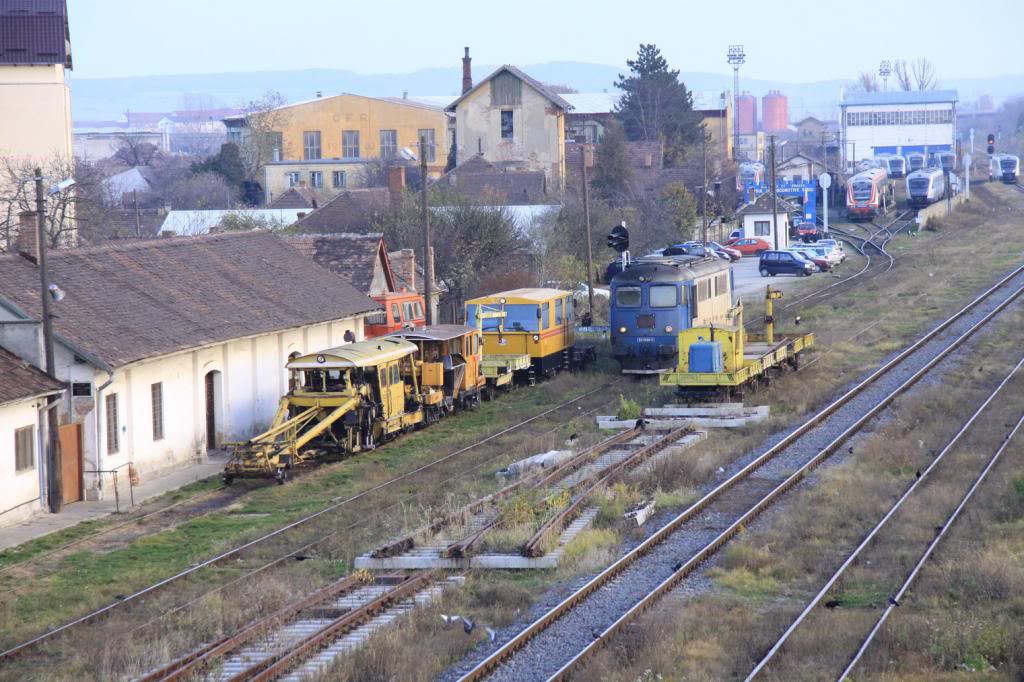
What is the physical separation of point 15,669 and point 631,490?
1023 cm

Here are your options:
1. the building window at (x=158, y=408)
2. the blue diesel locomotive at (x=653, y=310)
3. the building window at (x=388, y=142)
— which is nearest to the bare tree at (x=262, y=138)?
the building window at (x=388, y=142)

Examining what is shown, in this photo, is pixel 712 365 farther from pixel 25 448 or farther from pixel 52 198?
pixel 52 198

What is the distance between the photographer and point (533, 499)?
20375 millimetres

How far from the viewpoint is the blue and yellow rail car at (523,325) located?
34406mm

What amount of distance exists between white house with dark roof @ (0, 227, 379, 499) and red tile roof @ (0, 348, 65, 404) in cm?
36

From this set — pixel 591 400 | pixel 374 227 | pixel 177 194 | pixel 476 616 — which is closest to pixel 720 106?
pixel 177 194

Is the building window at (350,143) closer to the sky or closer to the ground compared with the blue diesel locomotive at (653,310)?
closer to the sky

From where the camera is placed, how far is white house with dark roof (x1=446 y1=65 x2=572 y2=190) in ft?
275

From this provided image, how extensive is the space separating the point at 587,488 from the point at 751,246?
5378 centimetres

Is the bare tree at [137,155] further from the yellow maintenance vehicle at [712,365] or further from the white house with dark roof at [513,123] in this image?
the yellow maintenance vehicle at [712,365]

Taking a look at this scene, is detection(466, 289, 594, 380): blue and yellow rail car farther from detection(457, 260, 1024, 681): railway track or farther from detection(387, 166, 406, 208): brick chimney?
detection(387, 166, 406, 208): brick chimney

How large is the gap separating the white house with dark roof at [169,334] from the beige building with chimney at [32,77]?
23.0 meters

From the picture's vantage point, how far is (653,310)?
33.8m

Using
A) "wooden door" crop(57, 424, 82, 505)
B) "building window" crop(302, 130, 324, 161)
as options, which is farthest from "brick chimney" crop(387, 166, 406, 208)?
"building window" crop(302, 130, 324, 161)
